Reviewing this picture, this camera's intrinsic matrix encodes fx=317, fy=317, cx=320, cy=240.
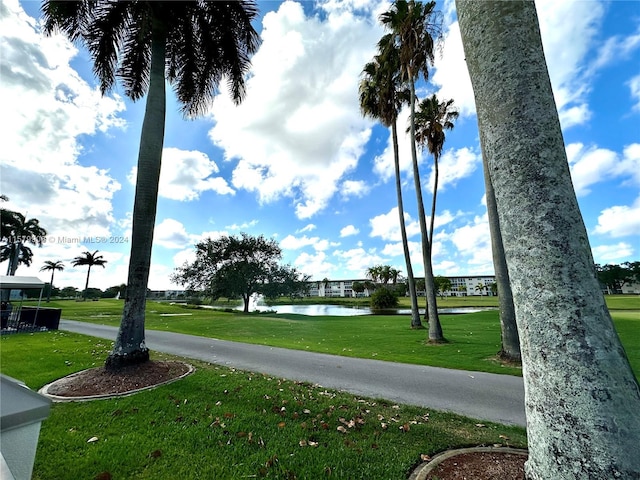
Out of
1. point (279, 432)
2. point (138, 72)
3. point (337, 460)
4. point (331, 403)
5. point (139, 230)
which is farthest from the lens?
point (138, 72)

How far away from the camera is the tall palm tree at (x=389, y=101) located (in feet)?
54.0

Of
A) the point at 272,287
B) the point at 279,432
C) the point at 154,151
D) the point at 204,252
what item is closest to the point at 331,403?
the point at 279,432

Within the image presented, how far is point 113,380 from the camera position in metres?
5.88

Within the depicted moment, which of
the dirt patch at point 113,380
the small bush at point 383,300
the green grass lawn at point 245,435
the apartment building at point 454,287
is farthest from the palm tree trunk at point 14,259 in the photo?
the apartment building at point 454,287

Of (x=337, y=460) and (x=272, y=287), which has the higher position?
(x=272, y=287)

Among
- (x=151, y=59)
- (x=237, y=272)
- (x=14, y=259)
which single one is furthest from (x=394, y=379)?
(x=14, y=259)

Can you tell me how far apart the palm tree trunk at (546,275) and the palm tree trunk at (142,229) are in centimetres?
677

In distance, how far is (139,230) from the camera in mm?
6891

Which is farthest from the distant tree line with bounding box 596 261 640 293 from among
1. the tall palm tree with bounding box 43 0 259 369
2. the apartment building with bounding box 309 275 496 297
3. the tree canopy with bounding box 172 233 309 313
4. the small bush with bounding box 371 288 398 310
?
the tall palm tree with bounding box 43 0 259 369

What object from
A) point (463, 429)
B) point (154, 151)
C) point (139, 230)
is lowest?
point (463, 429)

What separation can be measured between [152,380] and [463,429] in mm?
5342

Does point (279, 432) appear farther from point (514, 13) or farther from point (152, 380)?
point (514, 13)

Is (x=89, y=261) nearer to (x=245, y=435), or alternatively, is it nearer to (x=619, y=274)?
(x=245, y=435)

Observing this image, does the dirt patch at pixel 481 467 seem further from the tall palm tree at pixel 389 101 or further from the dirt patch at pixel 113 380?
the tall palm tree at pixel 389 101
